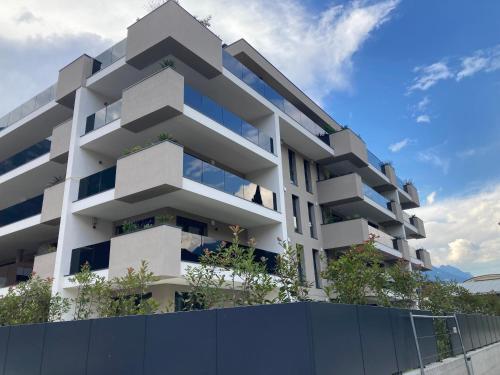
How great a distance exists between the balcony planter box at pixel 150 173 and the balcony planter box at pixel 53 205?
3.83 metres

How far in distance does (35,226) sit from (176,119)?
29.6ft

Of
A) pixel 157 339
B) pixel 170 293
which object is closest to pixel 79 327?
pixel 157 339

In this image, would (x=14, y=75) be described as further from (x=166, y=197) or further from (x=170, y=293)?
(x=170, y=293)

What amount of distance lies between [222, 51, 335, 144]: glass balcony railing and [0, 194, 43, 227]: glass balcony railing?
443 inches

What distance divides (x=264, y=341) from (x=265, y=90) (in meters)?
15.8

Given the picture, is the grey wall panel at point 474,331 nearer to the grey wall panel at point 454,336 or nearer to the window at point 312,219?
the grey wall panel at point 454,336

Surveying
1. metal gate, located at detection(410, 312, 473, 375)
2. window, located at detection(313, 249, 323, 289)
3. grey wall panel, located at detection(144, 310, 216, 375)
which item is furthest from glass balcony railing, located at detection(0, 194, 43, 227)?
metal gate, located at detection(410, 312, 473, 375)

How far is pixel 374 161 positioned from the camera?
30047 millimetres

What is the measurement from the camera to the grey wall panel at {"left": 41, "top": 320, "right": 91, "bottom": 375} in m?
8.53

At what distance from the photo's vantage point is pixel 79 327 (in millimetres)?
8789

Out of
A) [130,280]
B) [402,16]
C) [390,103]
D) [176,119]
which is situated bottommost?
[130,280]

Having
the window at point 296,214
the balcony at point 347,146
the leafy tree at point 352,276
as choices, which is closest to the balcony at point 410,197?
the balcony at point 347,146

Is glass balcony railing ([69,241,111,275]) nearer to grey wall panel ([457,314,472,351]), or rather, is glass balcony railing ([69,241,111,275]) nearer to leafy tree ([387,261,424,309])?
leafy tree ([387,261,424,309])

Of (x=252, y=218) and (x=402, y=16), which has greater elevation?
(x=402, y=16)
